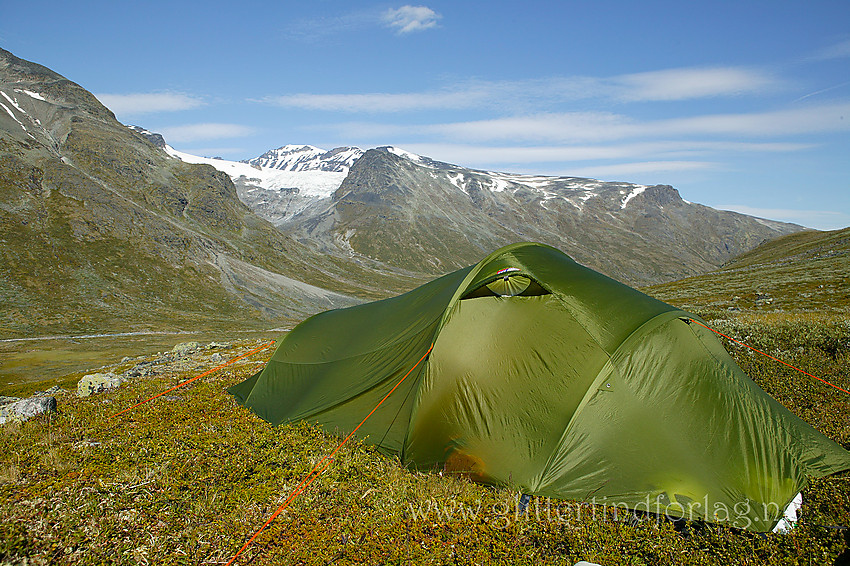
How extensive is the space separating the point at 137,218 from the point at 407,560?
5796 inches

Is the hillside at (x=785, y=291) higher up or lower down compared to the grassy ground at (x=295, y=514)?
higher up

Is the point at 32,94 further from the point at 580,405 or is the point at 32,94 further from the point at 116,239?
the point at 580,405

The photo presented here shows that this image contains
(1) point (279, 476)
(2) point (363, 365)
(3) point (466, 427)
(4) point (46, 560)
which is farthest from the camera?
(2) point (363, 365)

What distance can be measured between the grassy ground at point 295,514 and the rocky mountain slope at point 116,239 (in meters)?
93.2

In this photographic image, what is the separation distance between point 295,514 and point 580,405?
15.1 ft

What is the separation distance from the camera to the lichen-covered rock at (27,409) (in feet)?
35.8

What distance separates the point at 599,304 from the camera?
8695 millimetres

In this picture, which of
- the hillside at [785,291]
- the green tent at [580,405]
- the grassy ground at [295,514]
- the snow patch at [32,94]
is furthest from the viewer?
the snow patch at [32,94]

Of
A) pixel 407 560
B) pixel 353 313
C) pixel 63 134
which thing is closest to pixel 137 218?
pixel 63 134

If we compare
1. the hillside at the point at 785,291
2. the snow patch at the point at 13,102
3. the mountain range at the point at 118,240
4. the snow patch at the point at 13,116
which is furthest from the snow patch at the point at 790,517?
the snow patch at the point at 13,102

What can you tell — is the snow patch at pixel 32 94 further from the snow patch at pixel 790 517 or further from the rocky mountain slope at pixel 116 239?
the snow patch at pixel 790 517

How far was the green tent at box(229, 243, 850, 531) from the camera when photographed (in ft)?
23.4

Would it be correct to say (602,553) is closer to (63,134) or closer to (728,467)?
(728,467)

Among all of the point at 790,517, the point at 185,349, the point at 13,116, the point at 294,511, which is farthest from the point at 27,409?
the point at 13,116
